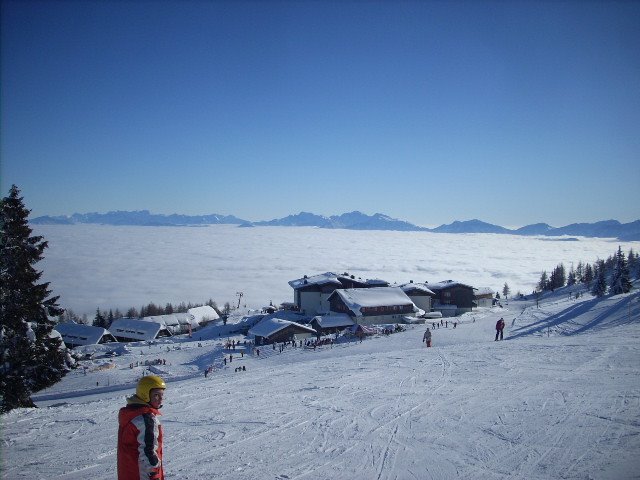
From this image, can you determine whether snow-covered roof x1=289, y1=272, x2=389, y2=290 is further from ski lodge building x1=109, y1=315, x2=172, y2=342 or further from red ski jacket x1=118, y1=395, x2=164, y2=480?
red ski jacket x1=118, y1=395, x2=164, y2=480

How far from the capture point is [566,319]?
1228 inches

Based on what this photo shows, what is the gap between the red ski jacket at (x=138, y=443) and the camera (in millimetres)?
4215

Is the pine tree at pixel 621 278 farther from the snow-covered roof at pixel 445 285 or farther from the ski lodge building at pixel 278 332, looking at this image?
the ski lodge building at pixel 278 332

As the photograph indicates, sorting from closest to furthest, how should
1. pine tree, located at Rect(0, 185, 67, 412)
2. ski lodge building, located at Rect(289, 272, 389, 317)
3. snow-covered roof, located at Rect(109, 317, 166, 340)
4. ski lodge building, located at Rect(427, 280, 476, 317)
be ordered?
1. pine tree, located at Rect(0, 185, 67, 412)
2. ski lodge building, located at Rect(289, 272, 389, 317)
3. snow-covered roof, located at Rect(109, 317, 166, 340)
4. ski lodge building, located at Rect(427, 280, 476, 317)

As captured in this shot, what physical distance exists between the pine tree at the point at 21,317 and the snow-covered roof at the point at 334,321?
30495mm

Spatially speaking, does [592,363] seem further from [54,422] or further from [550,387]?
[54,422]

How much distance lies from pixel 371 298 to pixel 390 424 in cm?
3811

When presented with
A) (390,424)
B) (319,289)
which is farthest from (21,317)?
(319,289)

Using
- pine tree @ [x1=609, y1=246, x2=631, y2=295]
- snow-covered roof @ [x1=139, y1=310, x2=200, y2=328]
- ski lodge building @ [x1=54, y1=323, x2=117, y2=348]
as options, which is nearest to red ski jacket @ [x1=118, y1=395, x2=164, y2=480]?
ski lodge building @ [x1=54, y1=323, x2=117, y2=348]

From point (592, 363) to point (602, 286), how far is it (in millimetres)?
54792

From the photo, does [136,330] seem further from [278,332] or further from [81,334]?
[278,332]

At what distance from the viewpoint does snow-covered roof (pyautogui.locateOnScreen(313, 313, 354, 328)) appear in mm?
43719

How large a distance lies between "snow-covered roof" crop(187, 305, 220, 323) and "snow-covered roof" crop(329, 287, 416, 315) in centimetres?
3363

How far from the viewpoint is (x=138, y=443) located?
4.23 m
